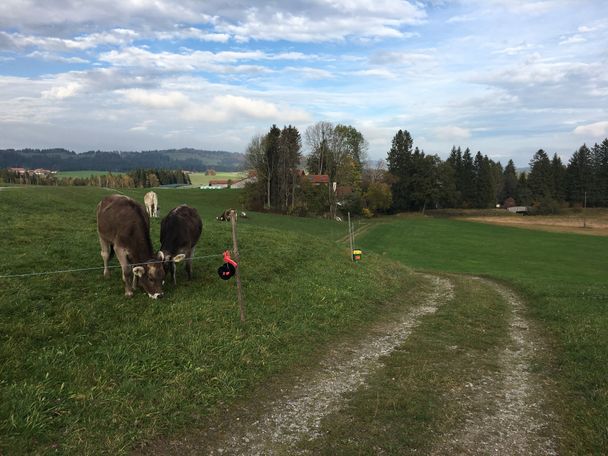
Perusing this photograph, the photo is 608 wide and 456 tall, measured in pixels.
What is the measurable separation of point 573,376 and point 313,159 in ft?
316

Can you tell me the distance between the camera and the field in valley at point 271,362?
6.05 m

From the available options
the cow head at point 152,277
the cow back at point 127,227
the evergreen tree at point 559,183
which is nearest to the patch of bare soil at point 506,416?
the cow head at point 152,277

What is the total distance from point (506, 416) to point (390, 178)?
10142 cm

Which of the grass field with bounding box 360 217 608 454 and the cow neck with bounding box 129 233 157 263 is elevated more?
the cow neck with bounding box 129 233 157 263

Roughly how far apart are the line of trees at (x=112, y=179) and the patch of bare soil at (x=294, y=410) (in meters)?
121

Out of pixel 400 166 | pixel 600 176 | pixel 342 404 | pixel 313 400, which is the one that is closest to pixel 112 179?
pixel 400 166

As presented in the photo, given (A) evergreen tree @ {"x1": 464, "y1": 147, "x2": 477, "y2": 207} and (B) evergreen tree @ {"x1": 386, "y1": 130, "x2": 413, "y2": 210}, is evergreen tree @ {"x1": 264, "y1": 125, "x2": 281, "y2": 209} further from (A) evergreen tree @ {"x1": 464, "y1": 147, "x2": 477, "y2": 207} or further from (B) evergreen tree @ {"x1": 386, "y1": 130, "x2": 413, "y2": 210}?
(A) evergreen tree @ {"x1": 464, "y1": 147, "x2": 477, "y2": 207}

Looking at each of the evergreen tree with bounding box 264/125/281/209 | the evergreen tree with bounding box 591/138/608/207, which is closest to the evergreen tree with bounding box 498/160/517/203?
the evergreen tree with bounding box 591/138/608/207

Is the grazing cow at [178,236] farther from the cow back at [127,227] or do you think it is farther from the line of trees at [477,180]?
the line of trees at [477,180]

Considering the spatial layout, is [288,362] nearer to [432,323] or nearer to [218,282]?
[218,282]

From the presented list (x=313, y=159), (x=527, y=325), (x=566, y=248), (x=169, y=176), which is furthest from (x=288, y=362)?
(x=169, y=176)

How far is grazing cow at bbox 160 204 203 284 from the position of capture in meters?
12.5

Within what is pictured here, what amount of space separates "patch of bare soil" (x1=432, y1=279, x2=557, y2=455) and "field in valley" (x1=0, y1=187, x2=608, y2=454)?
0.13 ft

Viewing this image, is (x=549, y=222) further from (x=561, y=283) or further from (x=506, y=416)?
(x=506, y=416)
